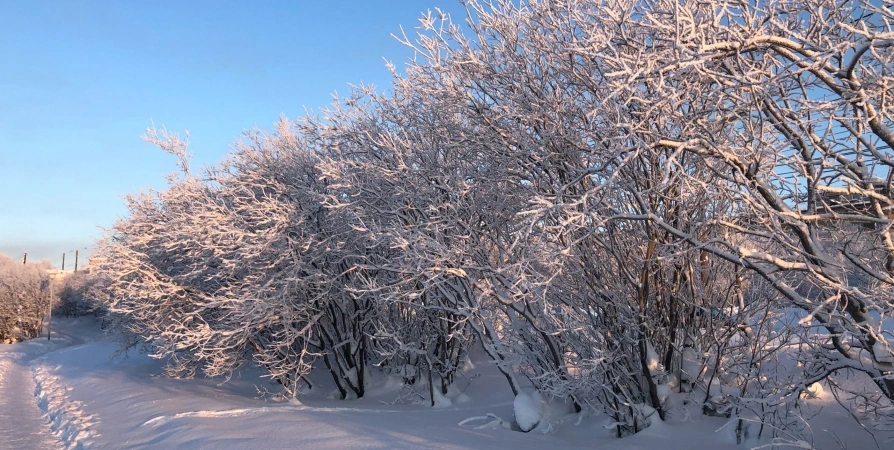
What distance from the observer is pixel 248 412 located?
35.7ft

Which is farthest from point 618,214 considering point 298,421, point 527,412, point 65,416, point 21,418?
point 21,418

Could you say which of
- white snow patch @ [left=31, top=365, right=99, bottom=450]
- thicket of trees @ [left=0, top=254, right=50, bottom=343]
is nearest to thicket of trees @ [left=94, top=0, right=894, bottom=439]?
white snow patch @ [left=31, top=365, right=99, bottom=450]

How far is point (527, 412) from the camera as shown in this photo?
364 inches

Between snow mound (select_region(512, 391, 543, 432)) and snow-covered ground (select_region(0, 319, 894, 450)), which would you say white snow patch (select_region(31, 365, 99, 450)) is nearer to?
snow-covered ground (select_region(0, 319, 894, 450))

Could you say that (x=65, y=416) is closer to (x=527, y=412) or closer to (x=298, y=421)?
(x=298, y=421)

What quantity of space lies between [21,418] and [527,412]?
33.2 feet

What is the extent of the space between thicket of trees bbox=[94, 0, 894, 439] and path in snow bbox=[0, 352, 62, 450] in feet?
9.55

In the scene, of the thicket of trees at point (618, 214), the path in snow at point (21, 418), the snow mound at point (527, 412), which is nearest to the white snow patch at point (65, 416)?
the path in snow at point (21, 418)

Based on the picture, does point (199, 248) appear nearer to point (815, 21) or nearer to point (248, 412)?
point (248, 412)

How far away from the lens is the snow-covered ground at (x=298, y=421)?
7633 mm

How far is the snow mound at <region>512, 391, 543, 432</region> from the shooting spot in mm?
9203

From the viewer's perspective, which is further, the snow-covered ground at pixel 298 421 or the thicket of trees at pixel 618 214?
the snow-covered ground at pixel 298 421

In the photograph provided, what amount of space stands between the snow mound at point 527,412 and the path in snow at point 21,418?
6727 millimetres

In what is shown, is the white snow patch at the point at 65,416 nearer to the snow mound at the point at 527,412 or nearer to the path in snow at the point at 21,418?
the path in snow at the point at 21,418
